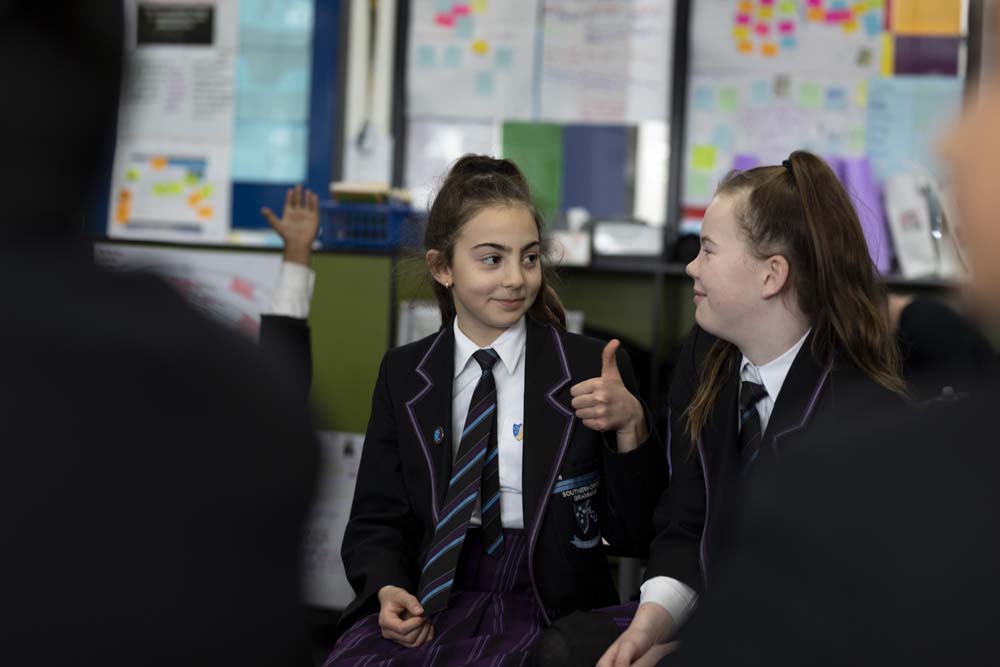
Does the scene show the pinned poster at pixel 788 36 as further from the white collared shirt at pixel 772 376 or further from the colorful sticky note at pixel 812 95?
the white collared shirt at pixel 772 376

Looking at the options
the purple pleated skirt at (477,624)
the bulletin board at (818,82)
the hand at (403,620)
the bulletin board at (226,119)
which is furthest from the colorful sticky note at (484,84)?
the hand at (403,620)

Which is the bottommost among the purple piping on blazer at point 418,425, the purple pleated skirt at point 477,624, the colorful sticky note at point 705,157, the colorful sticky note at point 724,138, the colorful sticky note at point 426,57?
the purple pleated skirt at point 477,624

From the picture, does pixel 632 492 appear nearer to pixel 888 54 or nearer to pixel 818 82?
pixel 818 82

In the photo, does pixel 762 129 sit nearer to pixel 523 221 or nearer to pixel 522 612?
pixel 523 221

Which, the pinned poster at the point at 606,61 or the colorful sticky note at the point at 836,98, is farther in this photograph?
the pinned poster at the point at 606,61

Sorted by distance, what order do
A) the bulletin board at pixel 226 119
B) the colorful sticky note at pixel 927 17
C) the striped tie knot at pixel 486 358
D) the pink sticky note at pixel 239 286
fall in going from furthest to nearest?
1. the bulletin board at pixel 226 119
2. the colorful sticky note at pixel 927 17
3. the pink sticky note at pixel 239 286
4. the striped tie knot at pixel 486 358

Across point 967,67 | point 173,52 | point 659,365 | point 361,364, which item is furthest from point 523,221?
point 173,52

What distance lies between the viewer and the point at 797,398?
1.58 metres

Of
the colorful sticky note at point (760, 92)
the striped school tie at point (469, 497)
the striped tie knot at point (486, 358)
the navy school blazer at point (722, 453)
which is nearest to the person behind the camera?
the navy school blazer at point (722, 453)

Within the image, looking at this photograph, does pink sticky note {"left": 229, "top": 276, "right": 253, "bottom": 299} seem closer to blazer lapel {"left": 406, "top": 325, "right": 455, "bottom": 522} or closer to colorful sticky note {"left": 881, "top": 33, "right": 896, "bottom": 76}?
blazer lapel {"left": 406, "top": 325, "right": 455, "bottom": 522}

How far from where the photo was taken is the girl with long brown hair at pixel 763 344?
158 cm

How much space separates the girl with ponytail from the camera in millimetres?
1648

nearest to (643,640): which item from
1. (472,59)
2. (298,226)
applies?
(298,226)

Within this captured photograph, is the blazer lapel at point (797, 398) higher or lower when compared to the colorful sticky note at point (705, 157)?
lower
